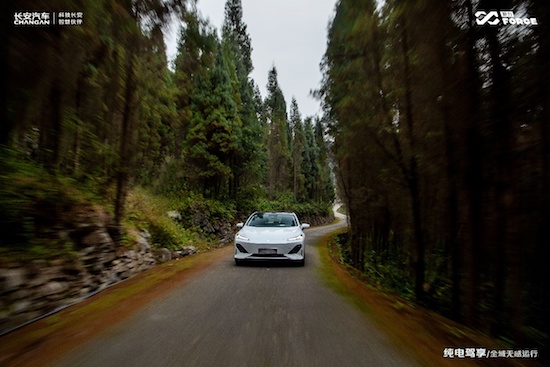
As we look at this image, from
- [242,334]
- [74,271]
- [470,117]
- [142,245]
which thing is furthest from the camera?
[142,245]

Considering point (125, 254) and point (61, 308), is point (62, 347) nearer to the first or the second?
point (61, 308)

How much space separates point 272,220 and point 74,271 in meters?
4.94

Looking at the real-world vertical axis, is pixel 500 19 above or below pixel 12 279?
above

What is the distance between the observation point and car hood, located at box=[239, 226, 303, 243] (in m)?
7.20

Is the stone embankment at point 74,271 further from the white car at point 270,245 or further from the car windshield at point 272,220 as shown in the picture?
the car windshield at point 272,220

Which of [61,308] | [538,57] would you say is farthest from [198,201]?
[538,57]

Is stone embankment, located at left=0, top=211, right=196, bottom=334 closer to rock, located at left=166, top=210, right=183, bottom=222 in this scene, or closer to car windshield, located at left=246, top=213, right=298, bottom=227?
car windshield, located at left=246, top=213, right=298, bottom=227

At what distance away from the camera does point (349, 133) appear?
25.4 feet

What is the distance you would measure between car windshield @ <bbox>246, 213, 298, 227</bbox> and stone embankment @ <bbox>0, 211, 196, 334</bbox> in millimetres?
Result: 2872

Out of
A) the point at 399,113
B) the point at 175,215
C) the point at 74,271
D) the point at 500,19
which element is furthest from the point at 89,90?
the point at 175,215

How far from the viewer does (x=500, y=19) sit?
3.35m

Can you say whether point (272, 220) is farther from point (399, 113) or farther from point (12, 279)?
point (12, 279)

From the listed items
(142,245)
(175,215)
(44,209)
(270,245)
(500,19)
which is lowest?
(270,245)

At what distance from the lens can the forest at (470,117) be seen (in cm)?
343
